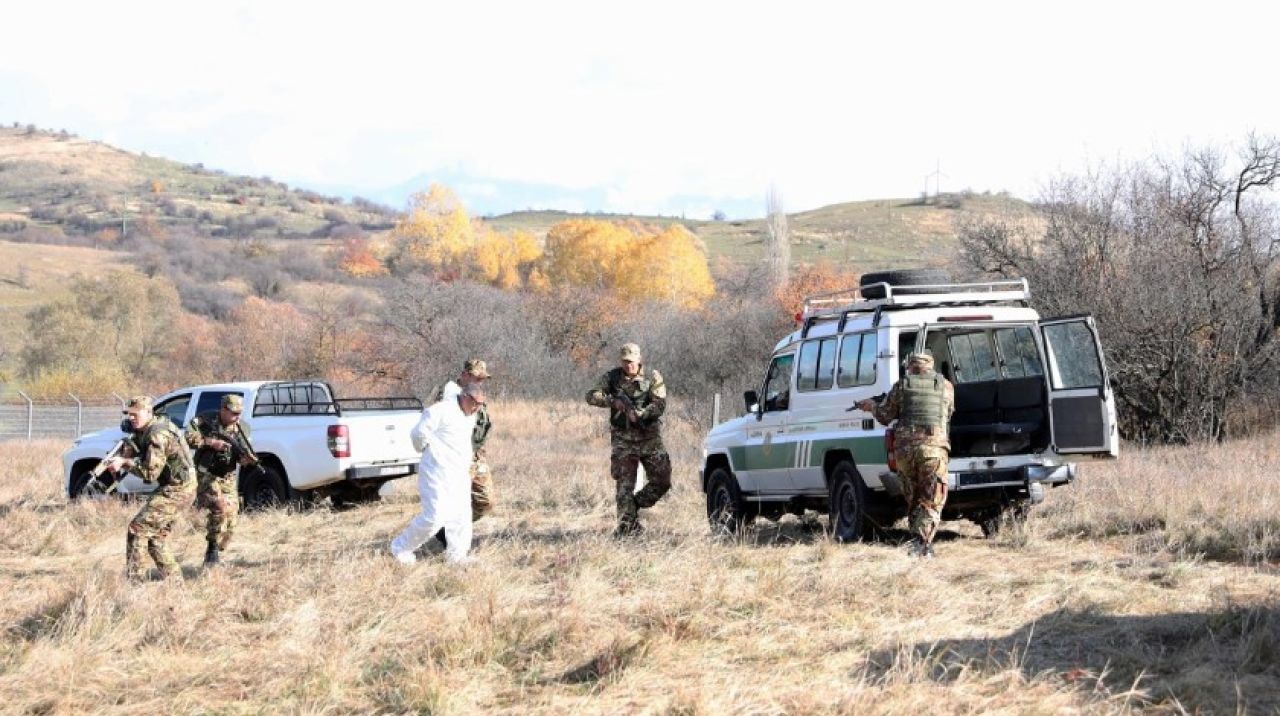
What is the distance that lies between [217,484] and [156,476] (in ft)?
3.84

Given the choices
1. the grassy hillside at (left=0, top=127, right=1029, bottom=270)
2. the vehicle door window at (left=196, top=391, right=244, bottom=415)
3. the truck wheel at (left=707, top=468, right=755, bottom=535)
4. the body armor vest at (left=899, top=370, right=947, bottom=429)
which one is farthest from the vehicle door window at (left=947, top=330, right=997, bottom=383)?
the grassy hillside at (left=0, top=127, right=1029, bottom=270)

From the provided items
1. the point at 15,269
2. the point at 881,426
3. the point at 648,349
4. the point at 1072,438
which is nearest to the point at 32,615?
the point at 881,426

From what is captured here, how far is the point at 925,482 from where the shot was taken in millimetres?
9312

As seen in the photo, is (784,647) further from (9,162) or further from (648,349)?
(9,162)

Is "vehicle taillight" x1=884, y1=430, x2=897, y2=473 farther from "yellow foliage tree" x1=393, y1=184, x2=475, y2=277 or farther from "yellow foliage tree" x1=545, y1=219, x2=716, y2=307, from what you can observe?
"yellow foliage tree" x1=393, y1=184, x2=475, y2=277

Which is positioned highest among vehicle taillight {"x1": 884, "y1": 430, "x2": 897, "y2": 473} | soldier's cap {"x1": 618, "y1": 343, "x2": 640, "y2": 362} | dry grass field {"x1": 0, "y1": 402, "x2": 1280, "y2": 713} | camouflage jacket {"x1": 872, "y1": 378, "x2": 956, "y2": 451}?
soldier's cap {"x1": 618, "y1": 343, "x2": 640, "y2": 362}

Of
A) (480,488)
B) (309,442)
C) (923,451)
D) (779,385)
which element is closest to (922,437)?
(923,451)

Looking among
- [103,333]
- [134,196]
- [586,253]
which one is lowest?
[103,333]

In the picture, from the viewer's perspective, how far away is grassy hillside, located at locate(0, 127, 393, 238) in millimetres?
128250

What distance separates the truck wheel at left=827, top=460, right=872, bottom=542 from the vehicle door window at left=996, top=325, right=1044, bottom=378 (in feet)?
5.65

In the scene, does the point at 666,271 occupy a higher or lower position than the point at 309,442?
higher

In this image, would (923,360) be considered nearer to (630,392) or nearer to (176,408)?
(630,392)

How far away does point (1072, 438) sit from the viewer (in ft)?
32.3

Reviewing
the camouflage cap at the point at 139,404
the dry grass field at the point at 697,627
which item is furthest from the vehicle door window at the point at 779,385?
the camouflage cap at the point at 139,404
